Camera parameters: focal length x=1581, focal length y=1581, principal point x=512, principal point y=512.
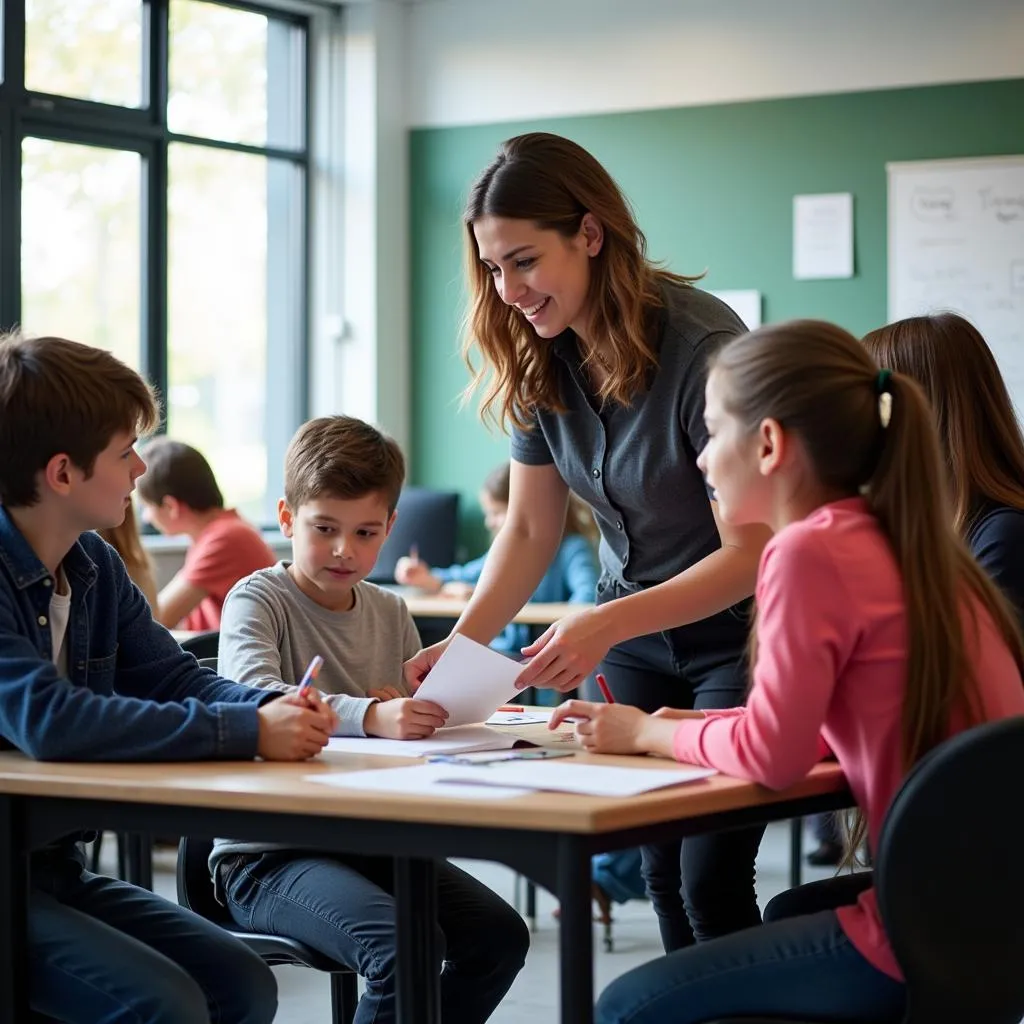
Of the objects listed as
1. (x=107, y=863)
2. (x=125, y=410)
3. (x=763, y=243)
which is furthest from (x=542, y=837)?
(x=763, y=243)

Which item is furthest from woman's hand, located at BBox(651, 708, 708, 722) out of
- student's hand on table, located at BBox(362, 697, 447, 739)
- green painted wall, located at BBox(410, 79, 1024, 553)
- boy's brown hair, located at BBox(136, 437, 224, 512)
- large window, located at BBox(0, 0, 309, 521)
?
green painted wall, located at BBox(410, 79, 1024, 553)

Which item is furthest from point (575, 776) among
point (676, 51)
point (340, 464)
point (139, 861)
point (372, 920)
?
point (676, 51)

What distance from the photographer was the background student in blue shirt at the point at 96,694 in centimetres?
176

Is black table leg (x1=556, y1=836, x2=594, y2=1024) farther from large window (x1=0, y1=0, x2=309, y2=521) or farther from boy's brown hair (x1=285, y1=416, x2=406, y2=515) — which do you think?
large window (x1=0, y1=0, x2=309, y2=521)

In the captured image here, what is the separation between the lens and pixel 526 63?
6.74m

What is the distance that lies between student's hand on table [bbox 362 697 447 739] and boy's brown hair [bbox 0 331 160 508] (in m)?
0.47

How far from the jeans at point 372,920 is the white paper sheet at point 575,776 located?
0.32 meters

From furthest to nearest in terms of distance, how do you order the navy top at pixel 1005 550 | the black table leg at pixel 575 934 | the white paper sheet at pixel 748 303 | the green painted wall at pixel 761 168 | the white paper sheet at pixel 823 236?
the white paper sheet at pixel 748 303 < the white paper sheet at pixel 823 236 < the green painted wall at pixel 761 168 < the navy top at pixel 1005 550 < the black table leg at pixel 575 934

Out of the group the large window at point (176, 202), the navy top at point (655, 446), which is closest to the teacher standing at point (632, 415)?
the navy top at point (655, 446)

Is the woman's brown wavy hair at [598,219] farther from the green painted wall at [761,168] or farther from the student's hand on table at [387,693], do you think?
the green painted wall at [761,168]

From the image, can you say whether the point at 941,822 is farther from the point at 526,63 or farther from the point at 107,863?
the point at 526,63

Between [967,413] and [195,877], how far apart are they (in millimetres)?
1249

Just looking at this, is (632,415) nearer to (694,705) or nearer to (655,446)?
(655,446)

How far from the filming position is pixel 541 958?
359 cm
